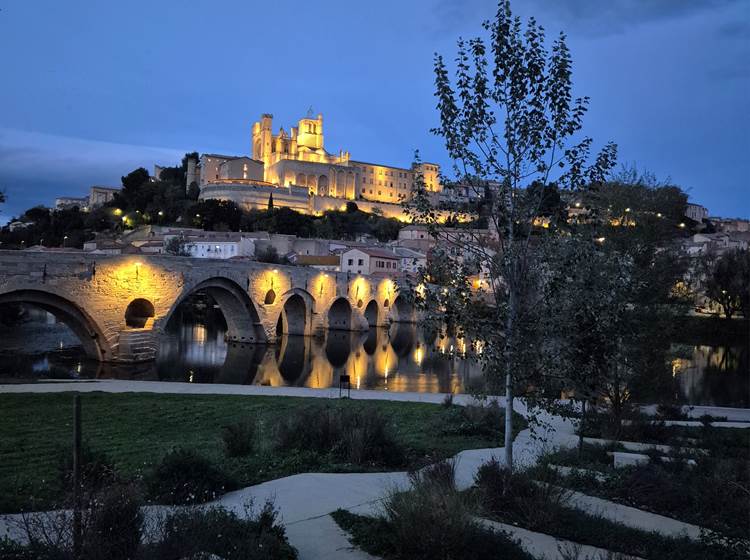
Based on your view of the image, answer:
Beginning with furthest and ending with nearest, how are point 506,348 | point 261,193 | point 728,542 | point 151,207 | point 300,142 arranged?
point 300,142 → point 261,193 → point 151,207 → point 506,348 → point 728,542

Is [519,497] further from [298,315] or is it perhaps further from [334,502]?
[298,315]

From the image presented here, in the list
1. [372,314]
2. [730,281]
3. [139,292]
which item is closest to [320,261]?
[372,314]

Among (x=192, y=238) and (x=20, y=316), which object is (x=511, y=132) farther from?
(x=192, y=238)

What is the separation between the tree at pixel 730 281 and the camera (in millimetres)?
45812

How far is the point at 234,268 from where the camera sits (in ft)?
114

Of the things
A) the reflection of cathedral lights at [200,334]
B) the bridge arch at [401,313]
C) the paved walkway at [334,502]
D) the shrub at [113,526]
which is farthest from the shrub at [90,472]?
the bridge arch at [401,313]

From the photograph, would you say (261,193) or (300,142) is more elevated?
(300,142)

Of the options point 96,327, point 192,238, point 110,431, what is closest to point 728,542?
point 110,431

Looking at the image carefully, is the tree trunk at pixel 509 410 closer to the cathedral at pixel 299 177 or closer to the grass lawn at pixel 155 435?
the grass lawn at pixel 155 435

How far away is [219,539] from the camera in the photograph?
14.0 ft

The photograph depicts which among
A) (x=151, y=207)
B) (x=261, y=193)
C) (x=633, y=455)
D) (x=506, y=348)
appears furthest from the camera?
(x=261, y=193)

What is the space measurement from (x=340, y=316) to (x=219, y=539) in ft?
155

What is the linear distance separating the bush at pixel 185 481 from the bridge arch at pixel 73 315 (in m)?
19.4

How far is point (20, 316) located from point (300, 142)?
8292 centimetres
